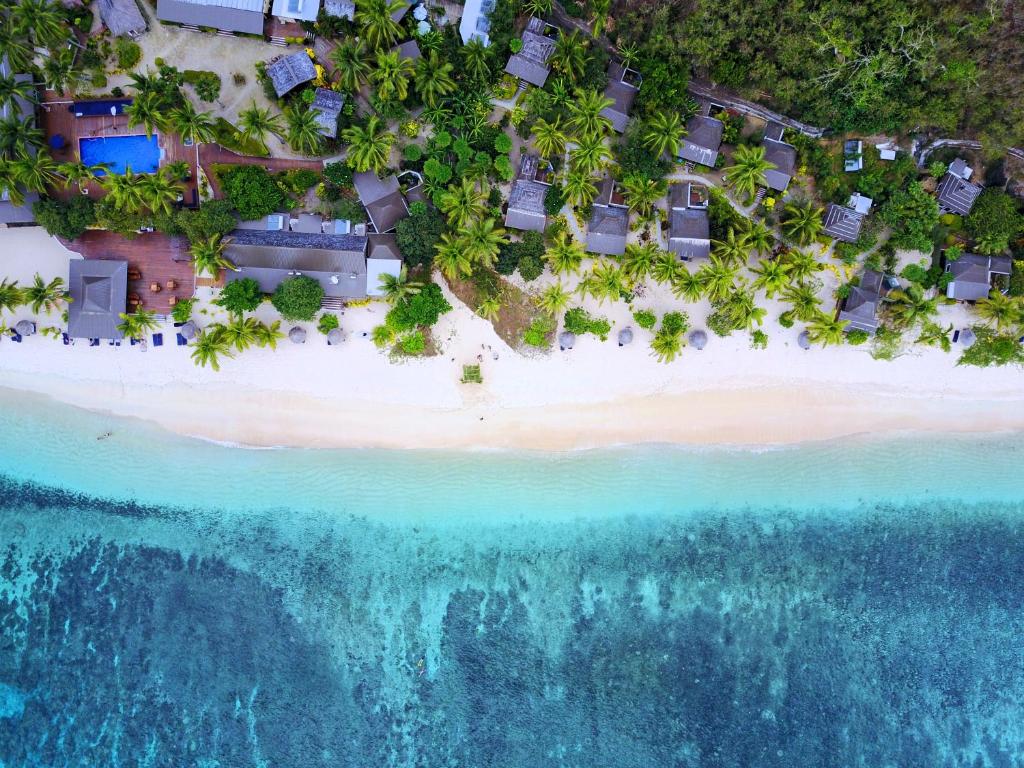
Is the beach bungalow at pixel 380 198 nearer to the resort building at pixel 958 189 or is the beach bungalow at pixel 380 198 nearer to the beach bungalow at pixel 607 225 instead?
the beach bungalow at pixel 607 225

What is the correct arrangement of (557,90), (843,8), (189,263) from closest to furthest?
(843,8)
(557,90)
(189,263)

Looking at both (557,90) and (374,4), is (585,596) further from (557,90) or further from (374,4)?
(374,4)

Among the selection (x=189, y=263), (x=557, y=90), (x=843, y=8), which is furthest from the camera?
(x=189, y=263)

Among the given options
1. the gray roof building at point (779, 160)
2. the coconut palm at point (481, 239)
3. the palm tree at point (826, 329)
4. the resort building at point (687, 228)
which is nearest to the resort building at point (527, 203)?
the coconut palm at point (481, 239)

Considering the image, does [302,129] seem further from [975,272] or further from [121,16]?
[975,272]

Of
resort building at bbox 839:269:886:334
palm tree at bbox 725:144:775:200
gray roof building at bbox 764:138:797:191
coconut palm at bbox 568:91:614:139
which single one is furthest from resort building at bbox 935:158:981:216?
coconut palm at bbox 568:91:614:139

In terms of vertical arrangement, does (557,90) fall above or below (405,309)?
above

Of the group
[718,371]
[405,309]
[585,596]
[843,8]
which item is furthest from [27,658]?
[843,8]
